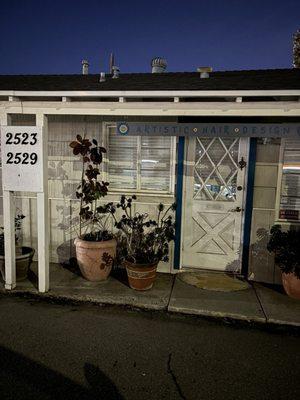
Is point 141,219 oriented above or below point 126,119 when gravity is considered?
below

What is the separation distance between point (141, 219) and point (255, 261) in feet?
7.38

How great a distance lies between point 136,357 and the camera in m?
3.56

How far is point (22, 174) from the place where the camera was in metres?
4.90

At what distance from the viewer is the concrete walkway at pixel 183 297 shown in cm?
456

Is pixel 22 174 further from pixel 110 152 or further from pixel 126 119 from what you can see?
pixel 126 119

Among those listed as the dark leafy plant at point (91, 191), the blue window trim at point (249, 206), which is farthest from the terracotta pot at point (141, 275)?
the blue window trim at point (249, 206)

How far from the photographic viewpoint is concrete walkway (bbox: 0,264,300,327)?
4.56 m

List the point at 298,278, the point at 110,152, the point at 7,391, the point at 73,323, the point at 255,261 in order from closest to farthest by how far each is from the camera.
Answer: the point at 7,391
the point at 73,323
the point at 298,278
the point at 255,261
the point at 110,152

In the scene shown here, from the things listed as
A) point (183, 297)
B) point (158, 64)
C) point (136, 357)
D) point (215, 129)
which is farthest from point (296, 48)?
point (136, 357)

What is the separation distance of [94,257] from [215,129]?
2928 millimetres

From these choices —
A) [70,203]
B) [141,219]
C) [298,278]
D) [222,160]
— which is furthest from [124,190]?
[298,278]

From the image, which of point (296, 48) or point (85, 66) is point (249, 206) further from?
point (296, 48)

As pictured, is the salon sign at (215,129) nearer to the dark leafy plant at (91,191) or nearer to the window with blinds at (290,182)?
the dark leafy plant at (91,191)

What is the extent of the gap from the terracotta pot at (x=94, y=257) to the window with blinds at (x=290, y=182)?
3.14m
